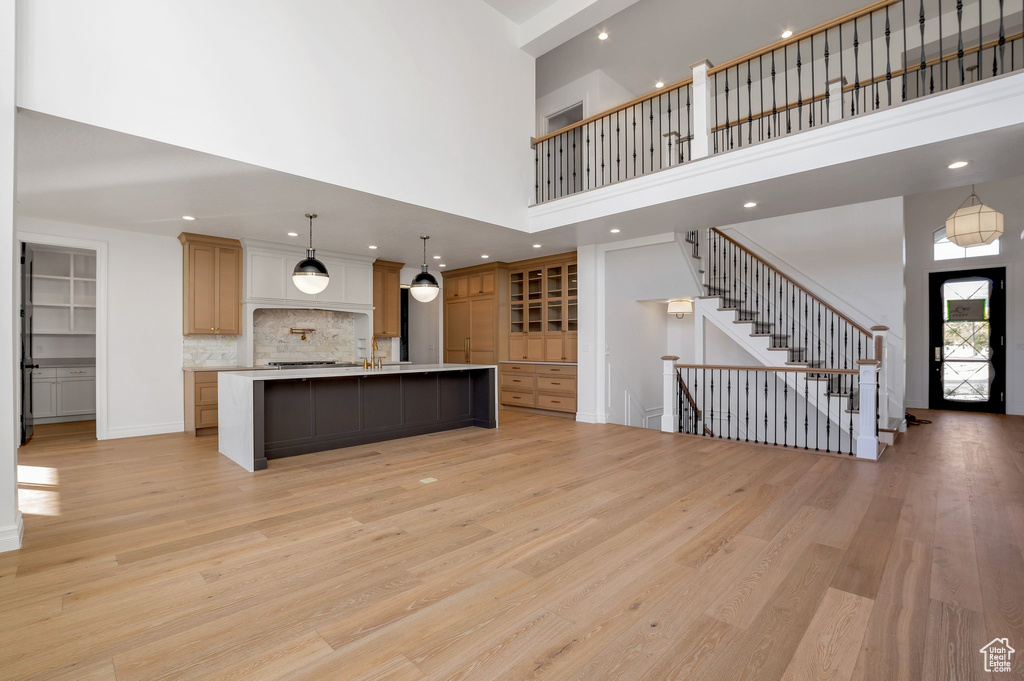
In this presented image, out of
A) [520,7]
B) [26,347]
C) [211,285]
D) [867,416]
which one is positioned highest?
[520,7]

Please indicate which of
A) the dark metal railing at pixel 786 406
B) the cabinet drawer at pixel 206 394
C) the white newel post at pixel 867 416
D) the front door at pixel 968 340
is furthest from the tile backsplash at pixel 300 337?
the front door at pixel 968 340

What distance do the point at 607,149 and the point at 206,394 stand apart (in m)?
6.75

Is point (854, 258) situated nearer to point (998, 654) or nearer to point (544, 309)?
point (544, 309)

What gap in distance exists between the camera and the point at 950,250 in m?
8.09

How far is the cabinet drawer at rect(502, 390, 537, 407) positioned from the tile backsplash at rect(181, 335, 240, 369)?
170 inches

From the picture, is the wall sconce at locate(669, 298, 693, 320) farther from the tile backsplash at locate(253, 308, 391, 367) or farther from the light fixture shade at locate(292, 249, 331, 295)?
the light fixture shade at locate(292, 249, 331, 295)

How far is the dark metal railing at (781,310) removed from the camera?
662 centimetres

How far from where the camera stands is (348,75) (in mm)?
4348

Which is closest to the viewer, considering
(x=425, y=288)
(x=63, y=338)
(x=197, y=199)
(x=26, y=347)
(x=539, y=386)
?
(x=197, y=199)

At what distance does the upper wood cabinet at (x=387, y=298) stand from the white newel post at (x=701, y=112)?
17.6 ft

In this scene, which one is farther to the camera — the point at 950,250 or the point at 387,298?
the point at 387,298

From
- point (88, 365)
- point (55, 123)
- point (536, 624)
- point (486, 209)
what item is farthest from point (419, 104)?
point (88, 365)

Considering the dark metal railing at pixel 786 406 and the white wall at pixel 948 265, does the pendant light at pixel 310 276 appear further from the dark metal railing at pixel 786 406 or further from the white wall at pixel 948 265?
the white wall at pixel 948 265

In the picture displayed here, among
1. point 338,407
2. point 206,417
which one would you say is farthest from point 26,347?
point 338,407
